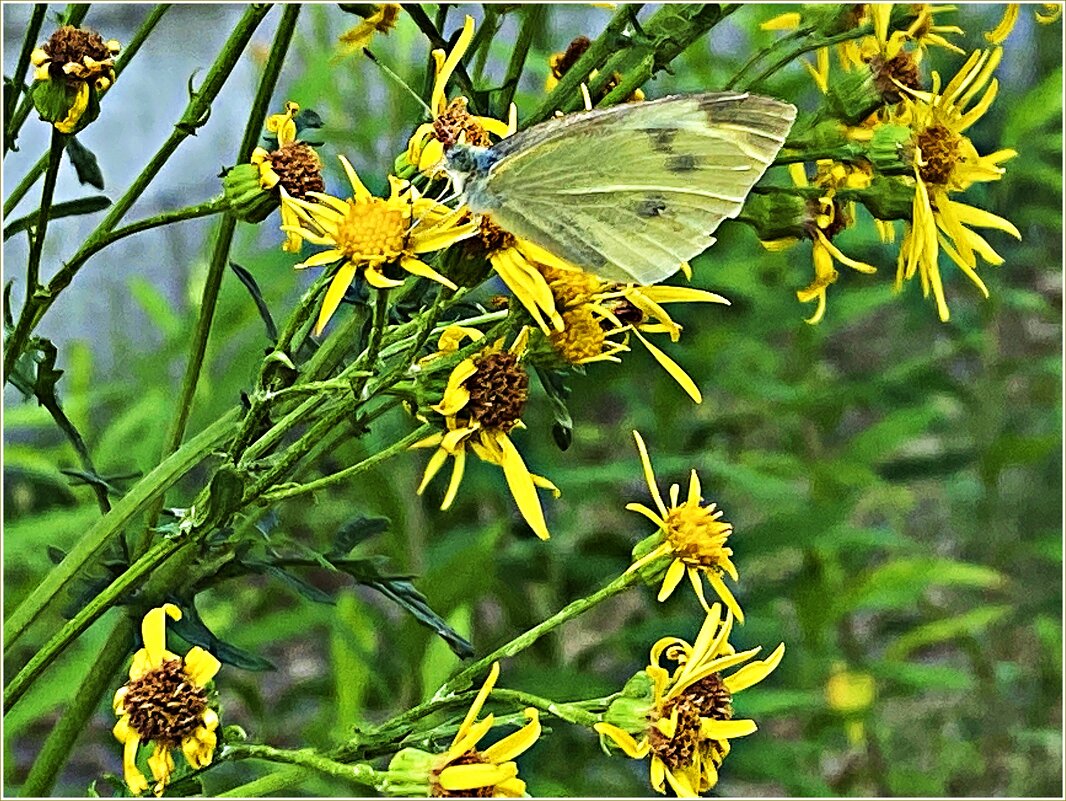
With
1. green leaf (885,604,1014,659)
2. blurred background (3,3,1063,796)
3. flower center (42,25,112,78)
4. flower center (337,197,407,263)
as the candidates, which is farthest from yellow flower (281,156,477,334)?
green leaf (885,604,1014,659)

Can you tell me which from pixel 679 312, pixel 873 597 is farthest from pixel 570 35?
pixel 873 597

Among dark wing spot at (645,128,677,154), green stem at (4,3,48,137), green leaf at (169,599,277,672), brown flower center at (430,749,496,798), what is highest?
green stem at (4,3,48,137)

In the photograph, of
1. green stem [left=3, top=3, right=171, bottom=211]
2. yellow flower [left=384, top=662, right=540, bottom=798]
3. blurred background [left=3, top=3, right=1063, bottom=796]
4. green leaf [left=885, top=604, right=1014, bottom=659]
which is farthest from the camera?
green leaf [left=885, top=604, right=1014, bottom=659]

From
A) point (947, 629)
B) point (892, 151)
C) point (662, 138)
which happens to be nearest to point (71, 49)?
point (662, 138)

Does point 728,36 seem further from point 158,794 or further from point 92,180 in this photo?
point 158,794

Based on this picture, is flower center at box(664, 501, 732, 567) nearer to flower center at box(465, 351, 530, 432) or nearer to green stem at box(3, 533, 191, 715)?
flower center at box(465, 351, 530, 432)

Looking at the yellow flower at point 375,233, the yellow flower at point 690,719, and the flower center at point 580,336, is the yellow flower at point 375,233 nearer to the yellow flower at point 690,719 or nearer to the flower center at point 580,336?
the flower center at point 580,336

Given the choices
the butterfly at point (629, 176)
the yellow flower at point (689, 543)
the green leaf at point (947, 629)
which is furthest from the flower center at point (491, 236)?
the green leaf at point (947, 629)
